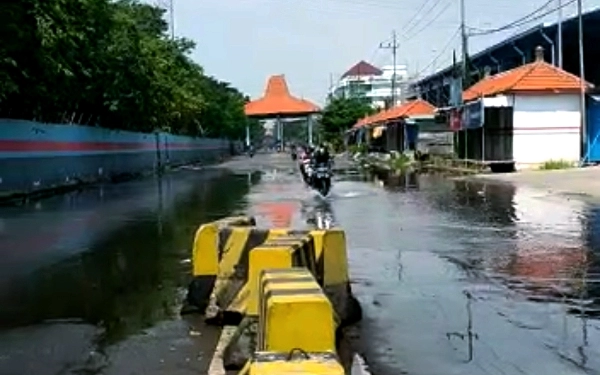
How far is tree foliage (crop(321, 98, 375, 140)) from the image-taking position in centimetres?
11569

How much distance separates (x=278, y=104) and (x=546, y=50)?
194ft

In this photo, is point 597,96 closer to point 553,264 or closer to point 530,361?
point 553,264

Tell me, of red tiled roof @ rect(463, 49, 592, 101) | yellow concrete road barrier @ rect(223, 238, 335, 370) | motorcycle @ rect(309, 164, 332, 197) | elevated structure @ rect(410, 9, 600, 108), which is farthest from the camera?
elevated structure @ rect(410, 9, 600, 108)

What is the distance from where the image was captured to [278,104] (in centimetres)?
11656

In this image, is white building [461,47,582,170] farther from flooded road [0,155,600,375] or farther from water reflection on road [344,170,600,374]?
water reflection on road [344,170,600,374]

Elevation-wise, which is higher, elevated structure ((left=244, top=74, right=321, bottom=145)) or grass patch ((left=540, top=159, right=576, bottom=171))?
elevated structure ((left=244, top=74, right=321, bottom=145))

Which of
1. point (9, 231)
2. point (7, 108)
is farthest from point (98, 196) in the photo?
point (9, 231)

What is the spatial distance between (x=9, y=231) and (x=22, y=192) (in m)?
14.3

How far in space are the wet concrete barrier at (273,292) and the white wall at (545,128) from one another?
3180 centimetres

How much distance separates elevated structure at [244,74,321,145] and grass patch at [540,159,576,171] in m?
Result: 72.5

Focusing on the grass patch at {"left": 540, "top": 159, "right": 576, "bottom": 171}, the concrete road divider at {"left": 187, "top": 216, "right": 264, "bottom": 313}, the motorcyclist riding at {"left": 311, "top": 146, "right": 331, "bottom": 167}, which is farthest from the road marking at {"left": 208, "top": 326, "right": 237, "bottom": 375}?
the grass patch at {"left": 540, "top": 159, "right": 576, "bottom": 171}

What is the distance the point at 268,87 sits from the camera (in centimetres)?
12350

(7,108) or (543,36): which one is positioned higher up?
(543,36)

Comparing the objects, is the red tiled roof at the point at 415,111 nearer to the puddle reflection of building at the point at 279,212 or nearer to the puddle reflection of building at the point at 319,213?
the puddle reflection of building at the point at 319,213
